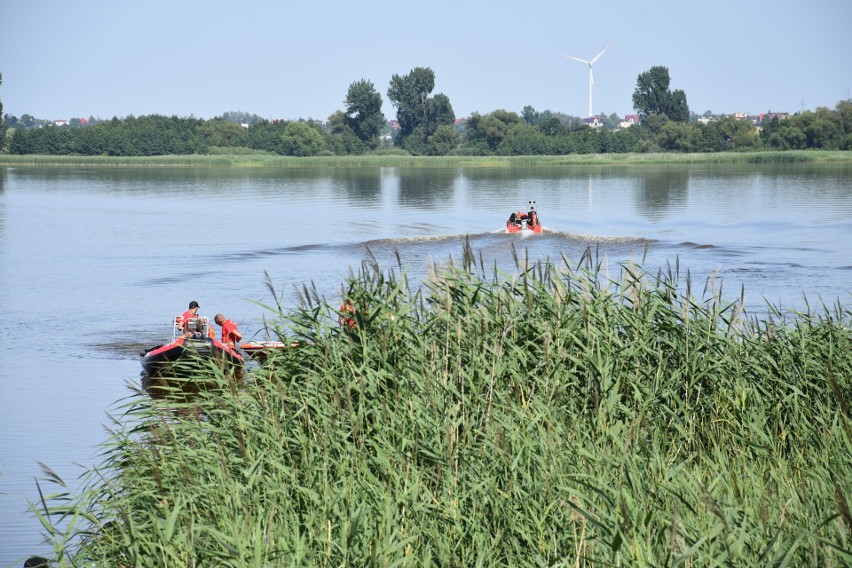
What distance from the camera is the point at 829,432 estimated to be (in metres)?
9.66

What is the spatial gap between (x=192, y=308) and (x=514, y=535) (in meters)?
12.9

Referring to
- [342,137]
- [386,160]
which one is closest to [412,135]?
[342,137]

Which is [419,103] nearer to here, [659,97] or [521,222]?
[659,97]

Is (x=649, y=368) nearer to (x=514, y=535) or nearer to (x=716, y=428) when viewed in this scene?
(x=716, y=428)

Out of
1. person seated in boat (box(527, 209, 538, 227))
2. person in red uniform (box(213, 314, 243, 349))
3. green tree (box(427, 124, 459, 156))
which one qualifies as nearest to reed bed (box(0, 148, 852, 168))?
green tree (box(427, 124, 459, 156))

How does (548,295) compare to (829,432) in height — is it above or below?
above

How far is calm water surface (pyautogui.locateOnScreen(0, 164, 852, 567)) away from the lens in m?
17.9

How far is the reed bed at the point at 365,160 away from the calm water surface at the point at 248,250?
37.1 m

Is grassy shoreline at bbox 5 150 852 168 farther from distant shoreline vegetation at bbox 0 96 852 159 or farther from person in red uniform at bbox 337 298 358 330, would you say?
person in red uniform at bbox 337 298 358 330

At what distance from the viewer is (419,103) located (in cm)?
17175

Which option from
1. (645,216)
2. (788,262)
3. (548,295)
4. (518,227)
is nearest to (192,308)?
(548,295)

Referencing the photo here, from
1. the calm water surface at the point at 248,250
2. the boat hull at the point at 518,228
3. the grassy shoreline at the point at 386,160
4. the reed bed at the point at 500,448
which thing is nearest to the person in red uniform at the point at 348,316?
the reed bed at the point at 500,448

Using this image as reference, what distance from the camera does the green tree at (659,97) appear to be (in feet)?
548

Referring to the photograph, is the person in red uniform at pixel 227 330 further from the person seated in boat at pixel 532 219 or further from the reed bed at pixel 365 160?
the reed bed at pixel 365 160
